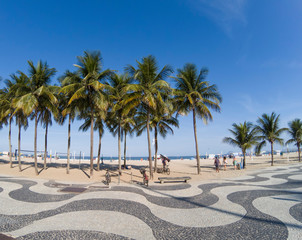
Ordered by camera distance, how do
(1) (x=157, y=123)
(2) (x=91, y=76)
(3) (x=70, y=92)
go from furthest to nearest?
(1) (x=157, y=123)
(3) (x=70, y=92)
(2) (x=91, y=76)

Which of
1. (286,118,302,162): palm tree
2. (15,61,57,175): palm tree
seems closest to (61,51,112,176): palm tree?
(15,61,57,175): palm tree

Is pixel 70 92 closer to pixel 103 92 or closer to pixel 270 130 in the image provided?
pixel 103 92

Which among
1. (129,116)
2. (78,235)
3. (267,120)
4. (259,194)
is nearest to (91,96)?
(129,116)

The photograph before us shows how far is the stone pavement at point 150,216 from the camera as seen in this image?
16.4 ft

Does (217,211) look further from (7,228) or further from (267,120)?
(267,120)

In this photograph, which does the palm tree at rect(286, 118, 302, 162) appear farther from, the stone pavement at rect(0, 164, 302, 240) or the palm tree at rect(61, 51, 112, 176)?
the palm tree at rect(61, 51, 112, 176)

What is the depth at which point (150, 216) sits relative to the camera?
6.48 metres

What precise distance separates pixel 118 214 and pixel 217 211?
13.6ft

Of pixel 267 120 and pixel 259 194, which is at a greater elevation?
pixel 267 120

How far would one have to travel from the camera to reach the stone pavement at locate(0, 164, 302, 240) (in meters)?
5.00

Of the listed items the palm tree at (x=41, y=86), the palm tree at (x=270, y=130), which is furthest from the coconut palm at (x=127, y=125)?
the palm tree at (x=270, y=130)

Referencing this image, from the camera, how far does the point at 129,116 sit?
2377 cm

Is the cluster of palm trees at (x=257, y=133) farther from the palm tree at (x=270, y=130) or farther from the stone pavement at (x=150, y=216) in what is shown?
the stone pavement at (x=150, y=216)

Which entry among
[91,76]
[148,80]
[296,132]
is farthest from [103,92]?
[296,132]
